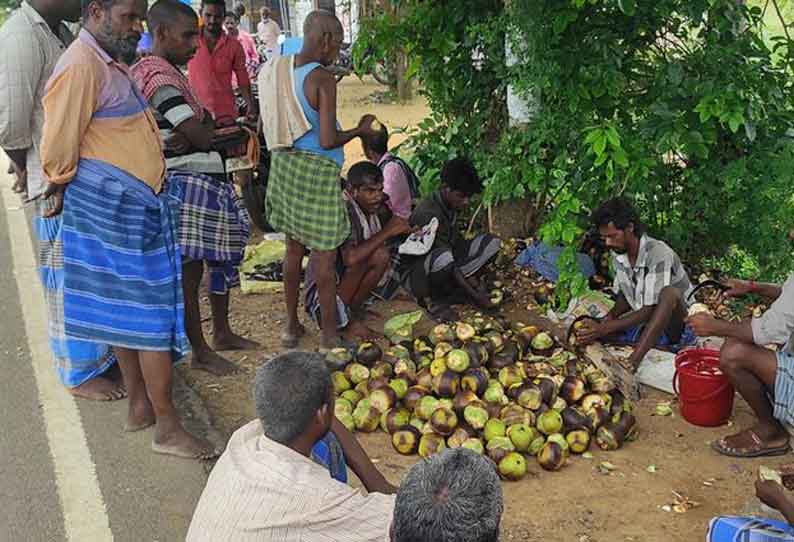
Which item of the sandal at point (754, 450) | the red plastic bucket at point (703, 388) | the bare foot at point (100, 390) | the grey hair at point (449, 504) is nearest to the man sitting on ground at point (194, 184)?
the bare foot at point (100, 390)

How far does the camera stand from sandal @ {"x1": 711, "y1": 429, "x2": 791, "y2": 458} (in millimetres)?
3883

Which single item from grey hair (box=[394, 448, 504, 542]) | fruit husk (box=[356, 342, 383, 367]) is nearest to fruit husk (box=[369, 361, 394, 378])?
fruit husk (box=[356, 342, 383, 367])

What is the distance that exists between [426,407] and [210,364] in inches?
57.6

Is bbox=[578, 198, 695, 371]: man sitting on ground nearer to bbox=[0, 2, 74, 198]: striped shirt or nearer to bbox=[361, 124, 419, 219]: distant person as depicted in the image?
bbox=[361, 124, 419, 219]: distant person

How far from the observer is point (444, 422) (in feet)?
12.8

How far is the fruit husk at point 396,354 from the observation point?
4660 millimetres

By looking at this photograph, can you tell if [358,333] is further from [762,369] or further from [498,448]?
[762,369]

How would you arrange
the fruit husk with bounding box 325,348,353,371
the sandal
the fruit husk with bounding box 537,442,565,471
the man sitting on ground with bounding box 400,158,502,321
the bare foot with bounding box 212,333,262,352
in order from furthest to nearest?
the man sitting on ground with bounding box 400,158,502,321, the bare foot with bounding box 212,333,262,352, the fruit husk with bounding box 325,348,353,371, the sandal, the fruit husk with bounding box 537,442,565,471

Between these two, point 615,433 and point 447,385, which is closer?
point 615,433

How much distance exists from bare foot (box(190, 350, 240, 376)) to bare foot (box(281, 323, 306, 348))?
1.68ft

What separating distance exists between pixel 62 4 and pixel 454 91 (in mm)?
3285

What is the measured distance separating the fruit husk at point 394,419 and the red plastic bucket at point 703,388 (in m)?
1.45

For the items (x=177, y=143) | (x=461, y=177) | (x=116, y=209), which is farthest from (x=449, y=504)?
(x=461, y=177)

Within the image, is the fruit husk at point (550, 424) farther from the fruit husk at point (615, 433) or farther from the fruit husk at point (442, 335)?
the fruit husk at point (442, 335)
